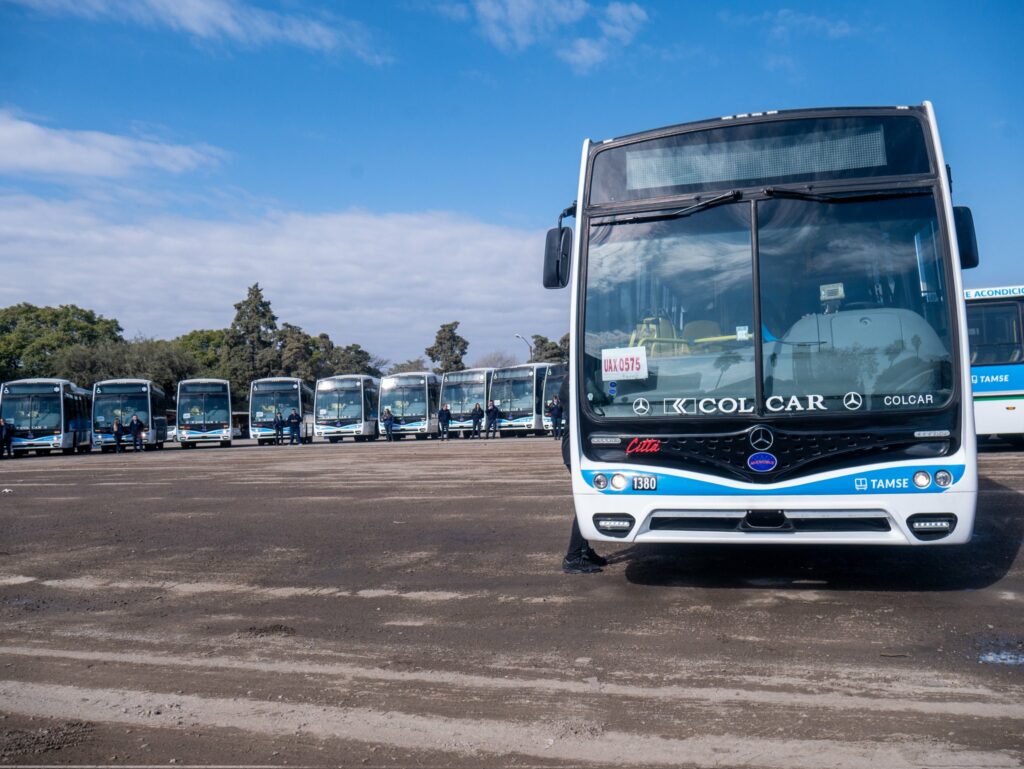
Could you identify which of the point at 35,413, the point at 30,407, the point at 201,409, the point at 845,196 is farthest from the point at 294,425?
the point at 845,196

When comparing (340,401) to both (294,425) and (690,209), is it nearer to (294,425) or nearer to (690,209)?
(294,425)

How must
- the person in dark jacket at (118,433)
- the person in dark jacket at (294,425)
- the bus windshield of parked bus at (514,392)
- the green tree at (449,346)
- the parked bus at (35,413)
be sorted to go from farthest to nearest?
the green tree at (449,346), the bus windshield of parked bus at (514,392), the person in dark jacket at (294,425), the person in dark jacket at (118,433), the parked bus at (35,413)

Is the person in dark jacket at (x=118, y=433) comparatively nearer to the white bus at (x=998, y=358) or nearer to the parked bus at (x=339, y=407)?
the parked bus at (x=339, y=407)

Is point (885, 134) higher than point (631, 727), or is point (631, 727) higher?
point (885, 134)

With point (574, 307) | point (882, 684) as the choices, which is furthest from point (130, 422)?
point (882, 684)

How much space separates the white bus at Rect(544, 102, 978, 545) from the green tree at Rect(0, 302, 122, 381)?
7935 centimetres

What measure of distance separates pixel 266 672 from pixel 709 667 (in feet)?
8.32

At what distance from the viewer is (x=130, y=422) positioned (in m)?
41.9

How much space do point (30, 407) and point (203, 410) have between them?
7.52m

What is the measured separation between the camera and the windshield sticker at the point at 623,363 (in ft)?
21.8

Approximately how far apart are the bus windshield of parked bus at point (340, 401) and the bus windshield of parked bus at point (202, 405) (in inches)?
193

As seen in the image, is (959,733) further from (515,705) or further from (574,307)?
(574,307)

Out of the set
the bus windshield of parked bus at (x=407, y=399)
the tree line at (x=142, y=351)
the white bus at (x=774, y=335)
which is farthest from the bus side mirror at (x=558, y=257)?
the tree line at (x=142, y=351)

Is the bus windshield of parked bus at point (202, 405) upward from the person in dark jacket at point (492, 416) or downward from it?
upward
